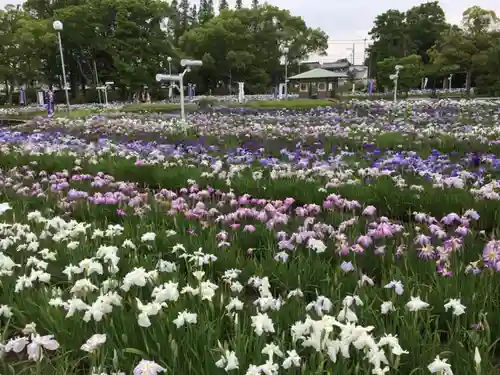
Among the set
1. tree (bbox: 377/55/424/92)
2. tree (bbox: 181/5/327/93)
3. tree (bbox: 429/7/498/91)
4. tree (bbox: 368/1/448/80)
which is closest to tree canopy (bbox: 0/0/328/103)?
tree (bbox: 181/5/327/93)

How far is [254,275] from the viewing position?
3025 millimetres

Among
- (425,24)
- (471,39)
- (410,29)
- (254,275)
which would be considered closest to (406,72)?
(471,39)

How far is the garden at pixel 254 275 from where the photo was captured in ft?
6.52

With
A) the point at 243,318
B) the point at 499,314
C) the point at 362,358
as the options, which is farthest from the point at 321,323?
the point at 499,314

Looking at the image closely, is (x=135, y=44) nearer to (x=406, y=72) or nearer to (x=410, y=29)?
(x=406, y=72)

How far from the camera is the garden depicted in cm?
199

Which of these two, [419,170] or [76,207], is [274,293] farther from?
[419,170]

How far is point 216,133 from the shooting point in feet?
38.8

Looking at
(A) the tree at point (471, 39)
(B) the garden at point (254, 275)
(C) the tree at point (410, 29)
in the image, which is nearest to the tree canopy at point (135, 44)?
(C) the tree at point (410, 29)

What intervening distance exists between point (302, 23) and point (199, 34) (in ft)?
51.3

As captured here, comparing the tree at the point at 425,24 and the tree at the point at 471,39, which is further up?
the tree at the point at 425,24

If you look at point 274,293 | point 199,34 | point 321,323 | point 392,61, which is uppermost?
point 199,34

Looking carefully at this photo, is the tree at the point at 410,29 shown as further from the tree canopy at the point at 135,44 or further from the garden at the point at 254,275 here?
the garden at the point at 254,275

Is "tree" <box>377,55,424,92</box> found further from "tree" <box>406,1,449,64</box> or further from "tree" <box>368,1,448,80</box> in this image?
"tree" <box>406,1,449,64</box>
